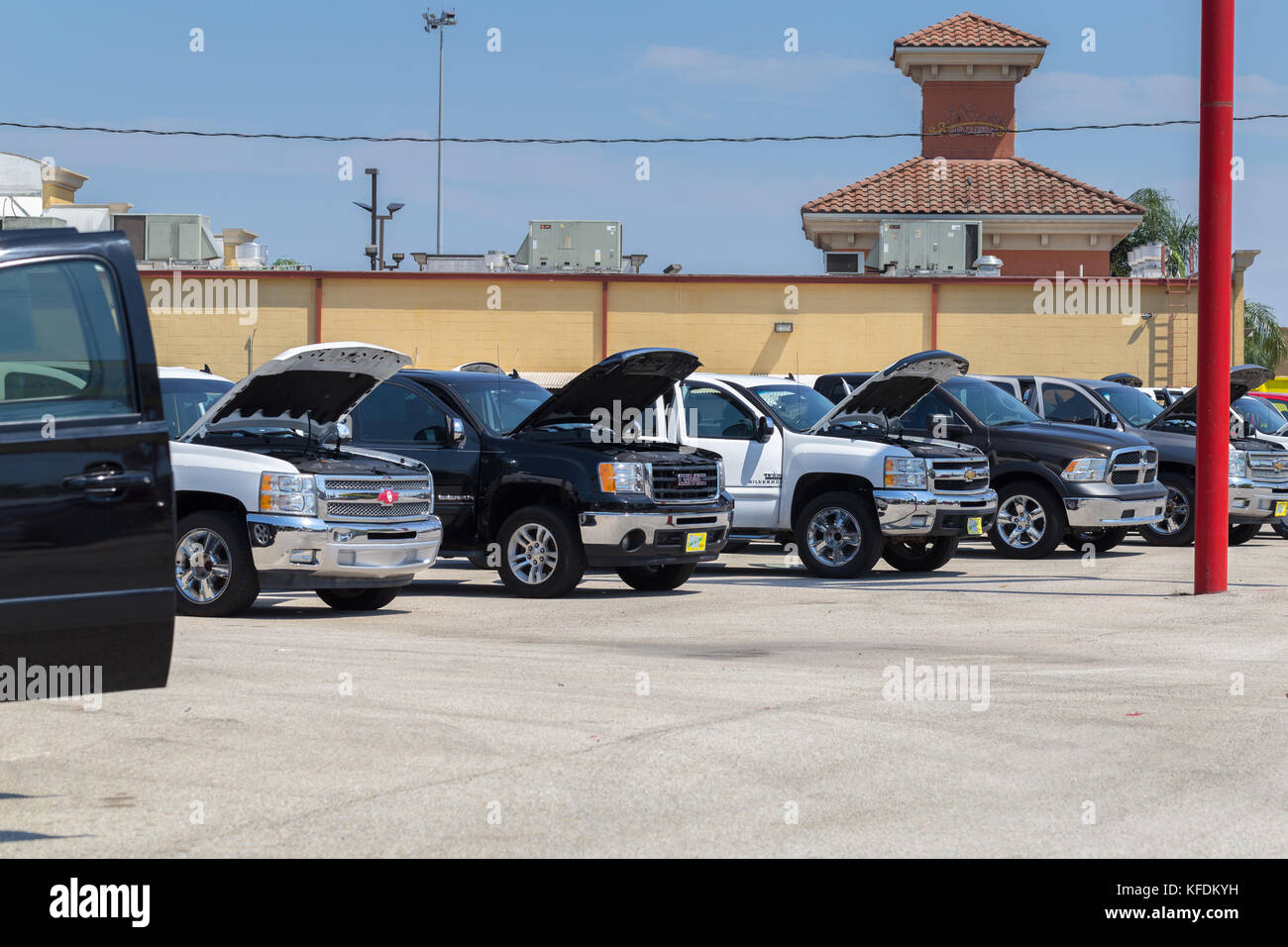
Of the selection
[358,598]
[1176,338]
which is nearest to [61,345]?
[358,598]

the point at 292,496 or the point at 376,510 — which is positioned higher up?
the point at 292,496

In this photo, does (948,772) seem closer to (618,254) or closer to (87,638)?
(87,638)

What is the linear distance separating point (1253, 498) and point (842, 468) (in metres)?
7.32

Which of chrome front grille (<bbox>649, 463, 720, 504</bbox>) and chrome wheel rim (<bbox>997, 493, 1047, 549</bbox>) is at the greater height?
chrome front grille (<bbox>649, 463, 720, 504</bbox>)

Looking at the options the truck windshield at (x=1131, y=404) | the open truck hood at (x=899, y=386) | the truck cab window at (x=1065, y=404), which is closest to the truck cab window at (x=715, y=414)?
the open truck hood at (x=899, y=386)

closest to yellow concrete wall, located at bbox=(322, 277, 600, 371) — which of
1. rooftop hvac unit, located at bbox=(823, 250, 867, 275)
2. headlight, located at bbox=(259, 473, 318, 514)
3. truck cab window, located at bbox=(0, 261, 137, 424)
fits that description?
rooftop hvac unit, located at bbox=(823, 250, 867, 275)

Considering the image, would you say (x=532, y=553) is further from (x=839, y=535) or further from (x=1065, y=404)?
(x=1065, y=404)

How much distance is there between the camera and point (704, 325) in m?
36.0

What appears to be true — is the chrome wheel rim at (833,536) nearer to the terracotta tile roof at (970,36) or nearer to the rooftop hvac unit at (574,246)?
the rooftop hvac unit at (574,246)

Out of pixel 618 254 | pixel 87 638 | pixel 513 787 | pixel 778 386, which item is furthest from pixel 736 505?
pixel 618 254

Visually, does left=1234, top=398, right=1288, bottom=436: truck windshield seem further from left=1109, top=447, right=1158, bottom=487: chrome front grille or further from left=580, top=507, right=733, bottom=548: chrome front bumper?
left=580, top=507, right=733, bottom=548: chrome front bumper

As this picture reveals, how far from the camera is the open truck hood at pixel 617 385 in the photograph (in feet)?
45.2

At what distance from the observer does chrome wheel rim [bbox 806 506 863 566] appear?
52.1ft

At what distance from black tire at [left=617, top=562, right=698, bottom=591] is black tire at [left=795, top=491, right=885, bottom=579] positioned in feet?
4.89
